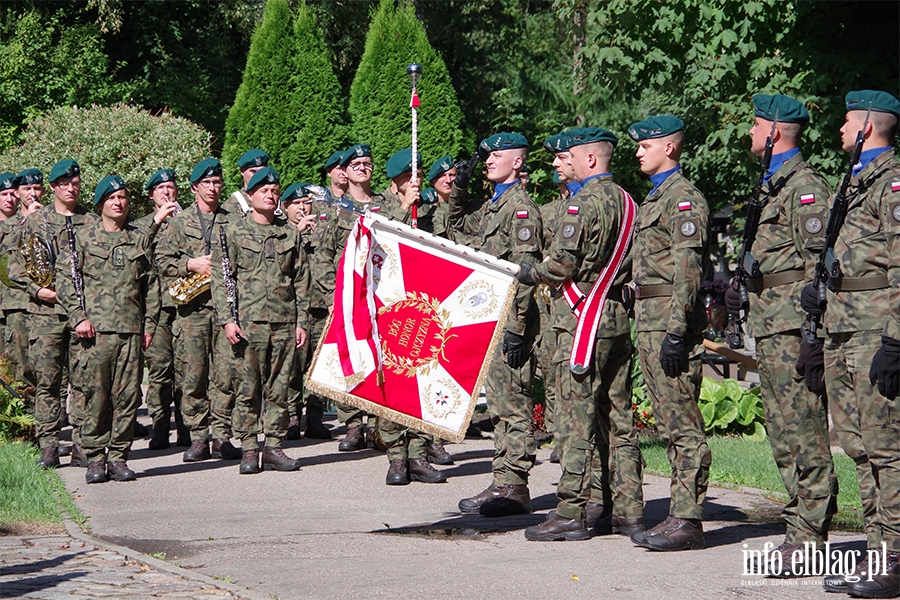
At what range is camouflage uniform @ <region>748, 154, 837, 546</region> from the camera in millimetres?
6832

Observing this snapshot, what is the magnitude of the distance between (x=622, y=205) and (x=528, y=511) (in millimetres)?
2443

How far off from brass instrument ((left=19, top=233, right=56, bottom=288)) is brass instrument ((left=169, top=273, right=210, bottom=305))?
1130mm

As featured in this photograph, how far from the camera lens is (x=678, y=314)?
23.9 ft

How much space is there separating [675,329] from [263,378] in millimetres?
4975

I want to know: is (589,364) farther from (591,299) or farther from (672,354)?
(672,354)

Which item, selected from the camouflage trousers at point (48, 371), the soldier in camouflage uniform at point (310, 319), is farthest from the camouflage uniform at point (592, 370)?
the camouflage trousers at point (48, 371)

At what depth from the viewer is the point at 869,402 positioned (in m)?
6.33

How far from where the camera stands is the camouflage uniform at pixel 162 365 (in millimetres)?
12555

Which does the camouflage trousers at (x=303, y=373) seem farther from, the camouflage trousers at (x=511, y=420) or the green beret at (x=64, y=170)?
the camouflage trousers at (x=511, y=420)

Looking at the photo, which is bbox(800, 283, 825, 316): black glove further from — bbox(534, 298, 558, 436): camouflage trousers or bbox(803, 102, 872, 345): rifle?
bbox(534, 298, 558, 436): camouflage trousers

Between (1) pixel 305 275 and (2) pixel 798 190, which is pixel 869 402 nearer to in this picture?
(2) pixel 798 190

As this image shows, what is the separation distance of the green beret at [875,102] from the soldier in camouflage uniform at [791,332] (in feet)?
1.63

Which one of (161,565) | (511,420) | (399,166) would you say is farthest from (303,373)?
(161,565)

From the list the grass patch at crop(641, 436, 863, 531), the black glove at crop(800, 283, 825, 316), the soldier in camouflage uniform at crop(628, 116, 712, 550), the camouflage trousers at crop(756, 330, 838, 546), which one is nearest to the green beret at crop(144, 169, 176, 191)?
the grass patch at crop(641, 436, 863, 531)
